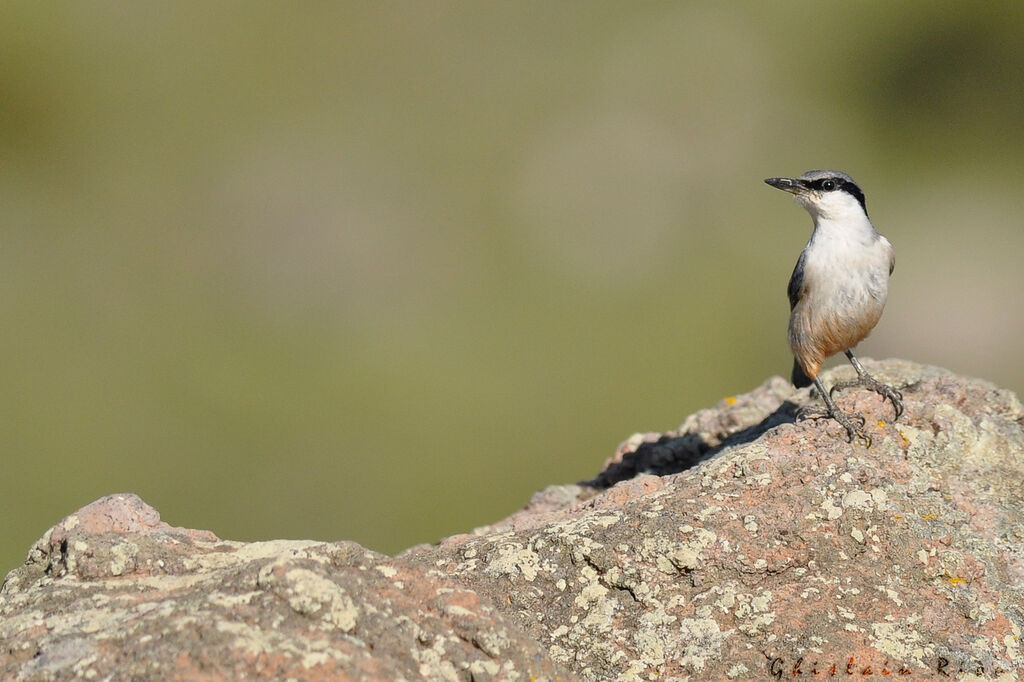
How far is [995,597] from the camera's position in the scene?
4.34m

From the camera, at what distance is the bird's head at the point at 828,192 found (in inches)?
251

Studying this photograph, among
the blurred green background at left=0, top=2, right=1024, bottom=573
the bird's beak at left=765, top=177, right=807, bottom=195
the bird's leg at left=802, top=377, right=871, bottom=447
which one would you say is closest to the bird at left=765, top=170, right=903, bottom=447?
the bird's beak at left=765, top=177, right=807, bottom=195

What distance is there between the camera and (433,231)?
19469 mm

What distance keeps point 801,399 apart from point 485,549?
240 centimetres

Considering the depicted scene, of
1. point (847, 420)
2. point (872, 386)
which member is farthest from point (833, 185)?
point (847, 420)

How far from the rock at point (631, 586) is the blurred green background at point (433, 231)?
9.63 meters

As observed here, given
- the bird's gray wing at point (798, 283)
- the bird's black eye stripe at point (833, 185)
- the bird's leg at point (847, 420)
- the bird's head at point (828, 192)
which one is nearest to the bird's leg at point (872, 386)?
the bird's leg at point (847, 420)

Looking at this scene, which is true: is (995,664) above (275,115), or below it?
below

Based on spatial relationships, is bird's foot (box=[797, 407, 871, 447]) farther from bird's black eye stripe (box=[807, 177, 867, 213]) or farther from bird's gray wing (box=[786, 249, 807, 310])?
bird's black eye stripe (box=[807, 177, 867, 213])

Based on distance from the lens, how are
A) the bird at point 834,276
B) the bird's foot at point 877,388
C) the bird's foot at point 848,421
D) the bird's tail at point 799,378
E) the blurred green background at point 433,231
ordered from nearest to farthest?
the bird's foot at point 848,421 < the bird's foot at point 877,388 < the bird at point 834,276 < the bird's tail at point 799,378 < the blurred green background at point 433,231

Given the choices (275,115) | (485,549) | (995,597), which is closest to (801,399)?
(995,597)

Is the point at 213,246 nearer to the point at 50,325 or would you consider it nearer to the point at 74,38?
the point at 50,325

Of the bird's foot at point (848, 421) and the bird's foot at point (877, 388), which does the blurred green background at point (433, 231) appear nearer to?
the bird's foot at point (877, 388)

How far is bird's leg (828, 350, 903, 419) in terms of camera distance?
5457 millimetres
